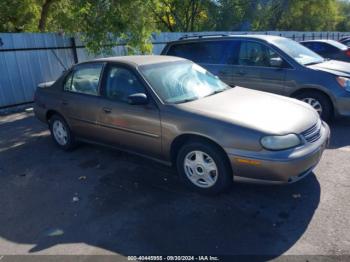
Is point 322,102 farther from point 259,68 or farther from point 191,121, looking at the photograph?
point 191,121

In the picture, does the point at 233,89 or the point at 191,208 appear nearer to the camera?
the point at 191,208

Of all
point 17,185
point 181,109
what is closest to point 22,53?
point 17,185

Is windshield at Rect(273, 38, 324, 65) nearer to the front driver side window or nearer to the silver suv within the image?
the silver suv

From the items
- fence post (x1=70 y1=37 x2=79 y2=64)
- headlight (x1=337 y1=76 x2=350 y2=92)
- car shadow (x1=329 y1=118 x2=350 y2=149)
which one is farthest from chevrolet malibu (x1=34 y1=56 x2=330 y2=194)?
fence post (x1=70 y1=37 x2=79 y2=64)

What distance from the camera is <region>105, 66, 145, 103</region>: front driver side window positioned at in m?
4.36

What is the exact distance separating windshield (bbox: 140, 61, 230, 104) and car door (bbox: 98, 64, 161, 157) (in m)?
0.17

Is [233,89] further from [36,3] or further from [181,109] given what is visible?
[36,3]

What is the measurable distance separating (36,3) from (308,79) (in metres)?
12.8

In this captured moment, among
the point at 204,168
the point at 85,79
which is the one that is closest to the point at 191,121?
the point at 204,168

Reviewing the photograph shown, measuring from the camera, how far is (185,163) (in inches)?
153

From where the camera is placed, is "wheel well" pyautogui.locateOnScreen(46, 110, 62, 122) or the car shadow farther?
"wheel well" pyautogui.locateOnScreen(46, 110, 62, 122)

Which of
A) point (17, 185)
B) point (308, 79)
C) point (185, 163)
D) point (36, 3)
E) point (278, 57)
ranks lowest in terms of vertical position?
point (17, 185)

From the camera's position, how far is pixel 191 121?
372 cm

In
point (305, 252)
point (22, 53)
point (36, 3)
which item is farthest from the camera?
Result: point (36, 3)
